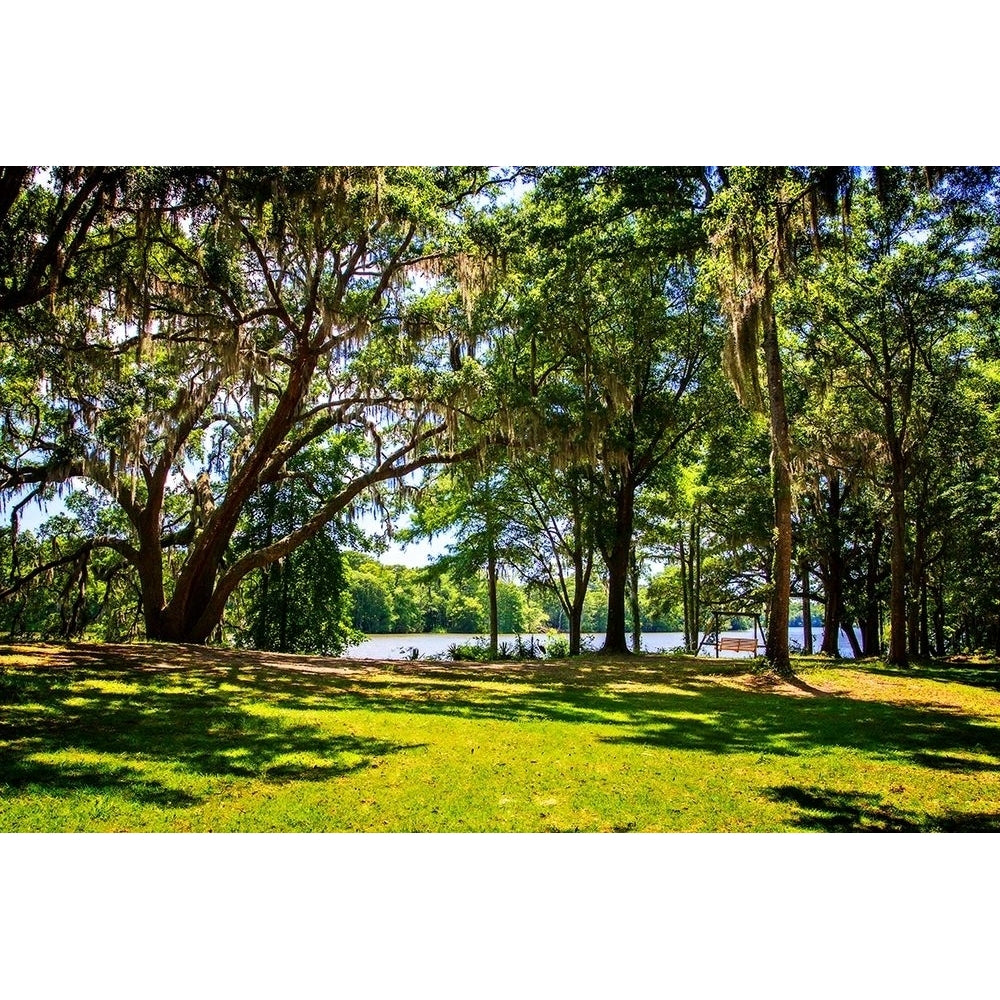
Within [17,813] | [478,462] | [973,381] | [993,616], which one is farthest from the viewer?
[993,616]

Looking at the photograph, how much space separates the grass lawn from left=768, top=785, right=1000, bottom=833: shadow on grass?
0.01 m

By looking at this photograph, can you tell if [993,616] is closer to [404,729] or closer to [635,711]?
[635,711]

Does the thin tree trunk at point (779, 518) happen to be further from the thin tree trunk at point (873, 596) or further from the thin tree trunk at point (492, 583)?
the thin tree trunk at point (873, 596)

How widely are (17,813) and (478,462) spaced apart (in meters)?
8.41

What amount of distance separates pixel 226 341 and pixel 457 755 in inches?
262

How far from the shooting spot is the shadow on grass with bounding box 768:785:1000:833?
355 centimetres

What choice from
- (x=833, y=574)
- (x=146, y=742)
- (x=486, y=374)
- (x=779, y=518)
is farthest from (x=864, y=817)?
(x=833, y=574)

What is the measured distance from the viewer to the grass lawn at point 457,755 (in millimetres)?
3510

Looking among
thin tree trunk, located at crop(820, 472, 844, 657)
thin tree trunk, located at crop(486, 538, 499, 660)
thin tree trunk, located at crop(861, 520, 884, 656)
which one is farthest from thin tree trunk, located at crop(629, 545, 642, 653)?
thin tree trunk, located at crop(861, 520, 884, 656)

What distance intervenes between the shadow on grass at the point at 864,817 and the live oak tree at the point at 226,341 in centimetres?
705

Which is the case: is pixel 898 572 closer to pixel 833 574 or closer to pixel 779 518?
pixel 779 518

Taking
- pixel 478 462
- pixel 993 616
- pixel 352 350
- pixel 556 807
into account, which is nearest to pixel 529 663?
pixel 478 462

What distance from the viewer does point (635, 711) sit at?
6625 mm

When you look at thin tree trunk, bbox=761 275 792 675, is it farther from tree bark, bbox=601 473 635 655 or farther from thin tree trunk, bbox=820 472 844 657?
thin tree trunk, bbox=820 472 844 657
